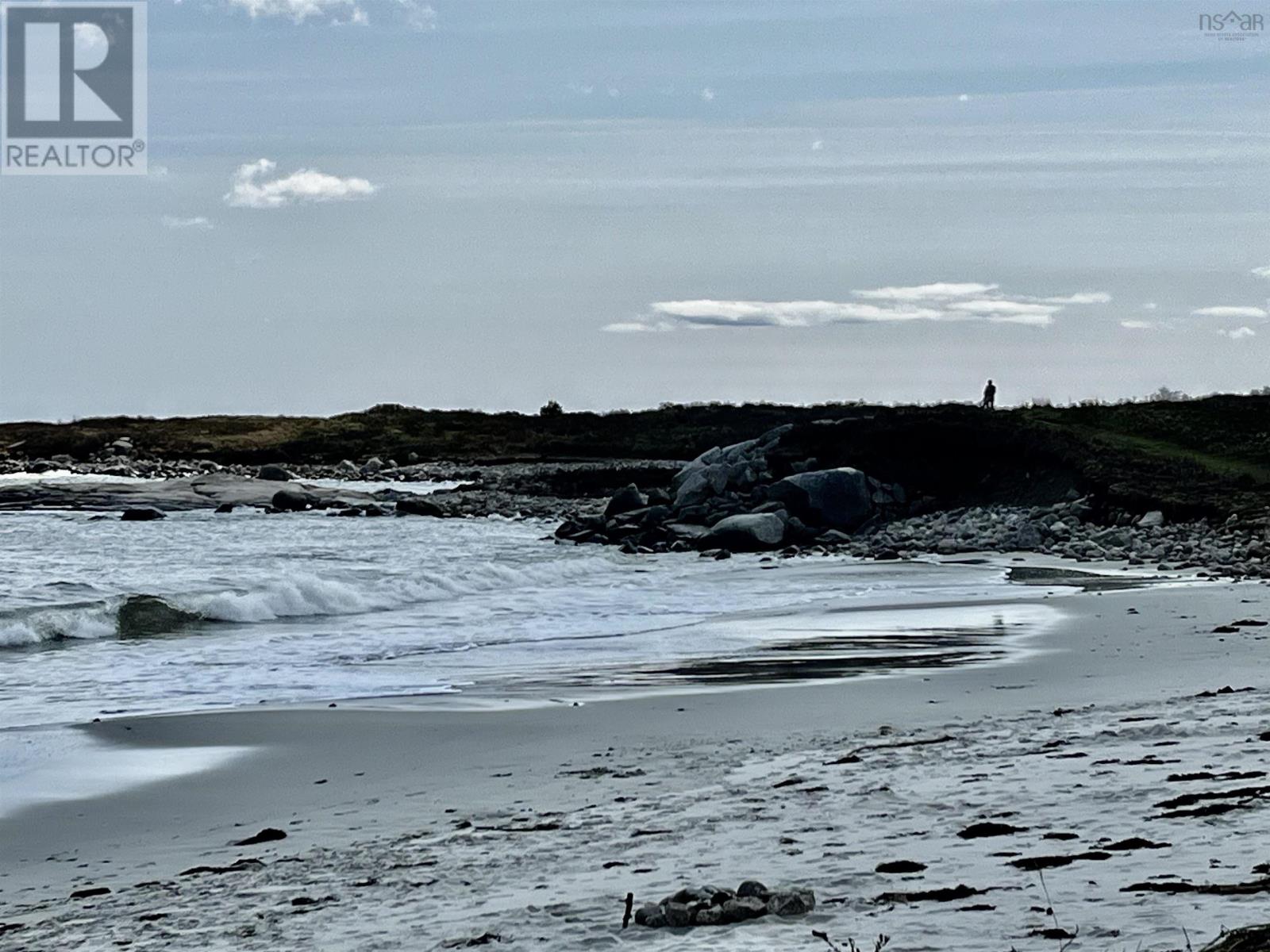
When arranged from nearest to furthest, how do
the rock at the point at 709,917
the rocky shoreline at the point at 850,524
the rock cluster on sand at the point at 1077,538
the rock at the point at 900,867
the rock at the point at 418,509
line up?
the rock at the point at 709,917
the rock at the point at 900,867
the rock cluster on sand at the point at 1077,538
the rocky shoreline at the point at 850,524
the rock at the point at 418,509

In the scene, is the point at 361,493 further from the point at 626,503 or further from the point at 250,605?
the point at 250,605

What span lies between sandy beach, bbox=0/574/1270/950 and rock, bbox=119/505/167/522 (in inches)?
1076

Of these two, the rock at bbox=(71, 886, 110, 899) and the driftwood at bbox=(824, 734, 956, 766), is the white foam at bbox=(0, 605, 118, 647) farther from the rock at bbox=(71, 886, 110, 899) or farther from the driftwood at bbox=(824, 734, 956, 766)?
the driftwood at bbox=(824, 734, 956, 766)

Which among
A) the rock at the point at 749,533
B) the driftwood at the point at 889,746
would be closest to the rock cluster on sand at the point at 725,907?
the driftwood at the point at 889,746

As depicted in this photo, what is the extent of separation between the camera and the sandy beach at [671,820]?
5082mm

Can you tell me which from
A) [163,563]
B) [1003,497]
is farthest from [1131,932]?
[1003,497]

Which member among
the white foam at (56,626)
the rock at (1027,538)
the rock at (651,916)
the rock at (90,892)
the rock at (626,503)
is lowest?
the white foam at (56,626)

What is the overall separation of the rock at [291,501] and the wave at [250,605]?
18.7 meters

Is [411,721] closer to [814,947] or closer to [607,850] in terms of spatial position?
[607,850]

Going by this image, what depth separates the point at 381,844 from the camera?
671 cm

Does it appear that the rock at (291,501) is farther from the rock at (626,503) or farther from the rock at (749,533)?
the rock at (749,533)

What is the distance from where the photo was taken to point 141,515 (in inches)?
1484

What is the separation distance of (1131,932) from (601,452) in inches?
2425

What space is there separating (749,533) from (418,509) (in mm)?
13091
